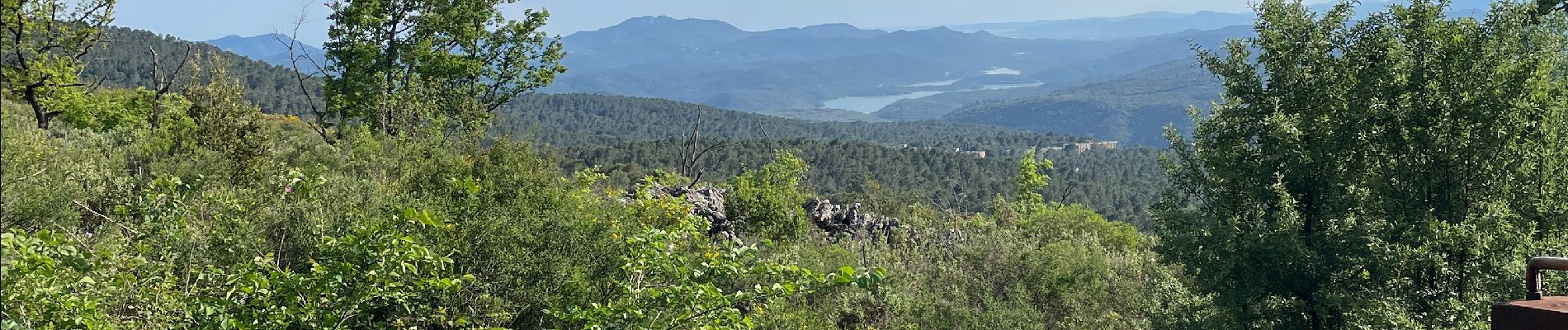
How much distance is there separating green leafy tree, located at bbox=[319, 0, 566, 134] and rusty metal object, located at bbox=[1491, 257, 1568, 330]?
20033 millimetres

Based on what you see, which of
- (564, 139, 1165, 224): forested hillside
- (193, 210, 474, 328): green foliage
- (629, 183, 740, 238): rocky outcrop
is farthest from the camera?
(564, 139, 1165, 224): forested hillside

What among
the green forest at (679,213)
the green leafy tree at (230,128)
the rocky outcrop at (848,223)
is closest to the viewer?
the green forest at (679,213)

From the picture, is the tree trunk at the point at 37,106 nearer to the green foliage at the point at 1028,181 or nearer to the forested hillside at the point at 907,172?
the green foliage at the point at 1028,181

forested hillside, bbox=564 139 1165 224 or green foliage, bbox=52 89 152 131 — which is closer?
green foliage, bbox=52 89 152 131

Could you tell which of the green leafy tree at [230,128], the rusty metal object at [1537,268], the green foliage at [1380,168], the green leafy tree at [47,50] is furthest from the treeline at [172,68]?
the rusty metal object at [1537,268]

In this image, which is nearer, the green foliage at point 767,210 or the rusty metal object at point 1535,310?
the rusty metal object at point 1535,310

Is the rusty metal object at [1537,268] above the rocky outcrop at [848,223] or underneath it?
above

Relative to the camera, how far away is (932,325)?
55.8ft

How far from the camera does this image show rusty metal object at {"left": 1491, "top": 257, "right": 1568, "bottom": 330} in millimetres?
3166

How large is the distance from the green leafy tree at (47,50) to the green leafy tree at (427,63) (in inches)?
203

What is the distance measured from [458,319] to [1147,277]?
707 inches

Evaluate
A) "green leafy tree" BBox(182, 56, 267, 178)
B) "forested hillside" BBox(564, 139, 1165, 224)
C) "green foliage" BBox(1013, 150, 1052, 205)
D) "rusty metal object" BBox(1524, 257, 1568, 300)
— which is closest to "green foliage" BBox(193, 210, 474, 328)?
"rusty metal object" BBox(1524, 257, 1568, 300)

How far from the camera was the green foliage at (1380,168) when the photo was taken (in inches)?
441

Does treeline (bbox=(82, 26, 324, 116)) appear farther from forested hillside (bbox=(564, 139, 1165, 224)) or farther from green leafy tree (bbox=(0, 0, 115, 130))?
green leafy tree (bbox=(0, 0, 115, 130))
